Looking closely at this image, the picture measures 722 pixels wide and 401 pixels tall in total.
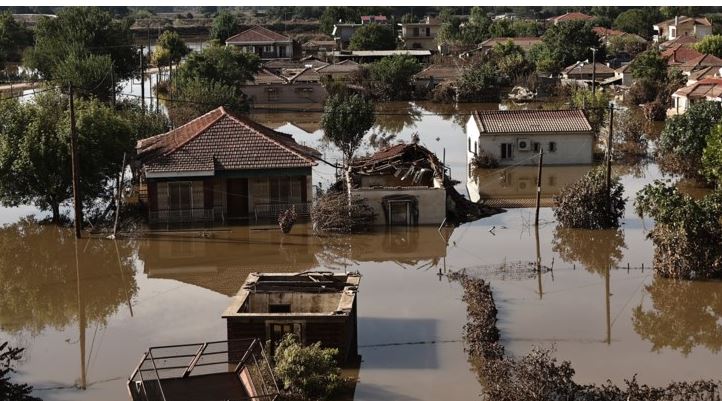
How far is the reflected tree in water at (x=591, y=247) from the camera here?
914 inches

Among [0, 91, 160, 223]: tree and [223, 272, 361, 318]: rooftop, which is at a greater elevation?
[0, 91, 160, 223]: tree

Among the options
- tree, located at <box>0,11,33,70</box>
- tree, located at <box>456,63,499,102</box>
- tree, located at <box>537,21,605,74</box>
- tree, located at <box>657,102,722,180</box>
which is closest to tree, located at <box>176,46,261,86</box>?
tree, located at <box>456,63,499,102</box>

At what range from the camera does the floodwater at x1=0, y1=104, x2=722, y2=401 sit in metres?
16.4

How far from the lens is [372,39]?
79.5 meters

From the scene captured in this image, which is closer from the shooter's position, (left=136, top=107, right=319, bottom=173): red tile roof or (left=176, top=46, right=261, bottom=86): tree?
(left=136, top=107, right=319, bottom=173): red tile roof

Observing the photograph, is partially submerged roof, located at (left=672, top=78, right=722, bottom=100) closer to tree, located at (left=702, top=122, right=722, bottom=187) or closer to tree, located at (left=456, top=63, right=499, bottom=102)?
tree, located at (left=456, top=63, right=499, bottom=102)

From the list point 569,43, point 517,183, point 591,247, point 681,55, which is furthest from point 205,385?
point 569,43

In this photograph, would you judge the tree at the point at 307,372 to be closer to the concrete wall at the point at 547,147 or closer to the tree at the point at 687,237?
the tree at the point at 687,237

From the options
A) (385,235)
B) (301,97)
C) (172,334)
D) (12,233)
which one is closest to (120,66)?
(301,97)

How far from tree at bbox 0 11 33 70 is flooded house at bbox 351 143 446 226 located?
2296 inches

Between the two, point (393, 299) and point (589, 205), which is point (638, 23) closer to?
point (589, 205)

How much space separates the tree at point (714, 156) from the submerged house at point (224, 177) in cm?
1150

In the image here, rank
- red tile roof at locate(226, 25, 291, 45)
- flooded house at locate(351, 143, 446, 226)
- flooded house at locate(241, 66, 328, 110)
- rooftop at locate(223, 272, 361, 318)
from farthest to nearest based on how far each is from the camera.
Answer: red tile roof at locate(226, 25, 291, 45) → flooded house at locate(241, 66, 328, 110) → flooded house at locate(351, 143, 446, 226) → rooftop at locate(223, 272, 361, 318)

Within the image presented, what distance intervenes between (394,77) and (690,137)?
29.3m
